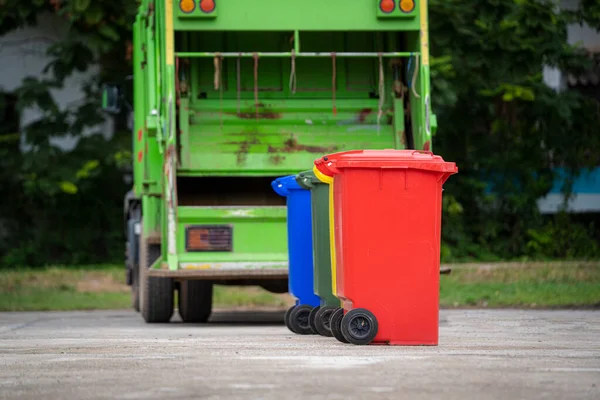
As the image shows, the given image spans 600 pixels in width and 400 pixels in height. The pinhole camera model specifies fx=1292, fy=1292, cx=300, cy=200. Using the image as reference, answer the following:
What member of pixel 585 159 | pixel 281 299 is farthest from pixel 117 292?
pixel 585 159

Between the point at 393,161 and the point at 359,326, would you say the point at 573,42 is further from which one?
the point at 359,326

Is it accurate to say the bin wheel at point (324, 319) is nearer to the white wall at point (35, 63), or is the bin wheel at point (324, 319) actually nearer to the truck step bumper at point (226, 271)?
the truck step bumper at point (226, 271)

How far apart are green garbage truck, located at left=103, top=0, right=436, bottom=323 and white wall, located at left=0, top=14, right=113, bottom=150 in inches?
365

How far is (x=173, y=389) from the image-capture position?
4996 millimetres

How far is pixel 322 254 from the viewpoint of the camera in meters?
8.27

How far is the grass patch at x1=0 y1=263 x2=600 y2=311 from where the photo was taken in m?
13.3

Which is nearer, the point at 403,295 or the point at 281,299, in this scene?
the point at 403,295

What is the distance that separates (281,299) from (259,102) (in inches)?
174

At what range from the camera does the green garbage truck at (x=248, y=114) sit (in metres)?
10.4

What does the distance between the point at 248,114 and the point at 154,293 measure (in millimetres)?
1749

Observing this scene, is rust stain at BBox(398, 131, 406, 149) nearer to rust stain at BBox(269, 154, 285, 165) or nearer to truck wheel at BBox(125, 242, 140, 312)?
rust stain at BBox(269, 154, 285, 165)

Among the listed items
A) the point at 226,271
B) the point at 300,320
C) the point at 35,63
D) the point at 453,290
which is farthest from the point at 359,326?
the point at 35,63

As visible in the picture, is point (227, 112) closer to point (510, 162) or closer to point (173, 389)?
point (173, 389)

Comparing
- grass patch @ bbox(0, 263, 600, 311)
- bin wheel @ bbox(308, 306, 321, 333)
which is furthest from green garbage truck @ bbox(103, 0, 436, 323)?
grass patch @ bbox(0, 263, 600, 311)
